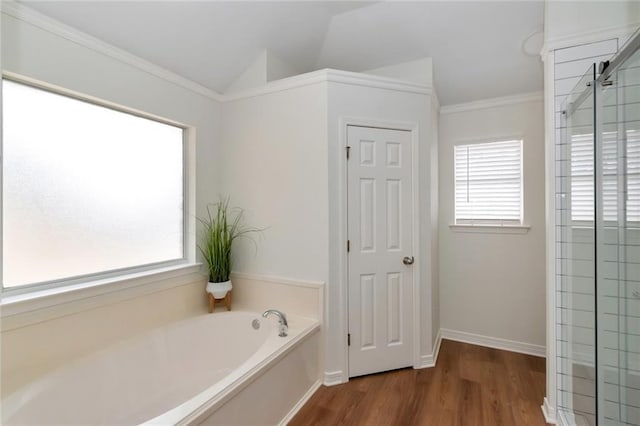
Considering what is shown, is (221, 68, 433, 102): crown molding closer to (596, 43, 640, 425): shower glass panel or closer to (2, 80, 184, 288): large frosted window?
(2, 80, 184, 288): large frosted window

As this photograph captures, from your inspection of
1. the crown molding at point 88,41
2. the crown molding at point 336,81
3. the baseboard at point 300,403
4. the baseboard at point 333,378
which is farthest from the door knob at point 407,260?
the crown molding at point 88,41

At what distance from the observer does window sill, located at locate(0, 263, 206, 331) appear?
4.90ft

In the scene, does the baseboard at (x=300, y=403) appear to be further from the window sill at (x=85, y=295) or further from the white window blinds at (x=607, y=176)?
the white window blinds at (x=607, y=176)

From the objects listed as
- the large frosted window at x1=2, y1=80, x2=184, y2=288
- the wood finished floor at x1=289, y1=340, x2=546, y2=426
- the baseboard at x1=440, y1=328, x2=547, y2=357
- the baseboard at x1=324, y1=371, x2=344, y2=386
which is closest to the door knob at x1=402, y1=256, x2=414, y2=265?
the wood finished floor at x1=289, y1=340, x2=546, y2=426

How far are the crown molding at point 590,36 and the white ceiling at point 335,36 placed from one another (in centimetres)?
56

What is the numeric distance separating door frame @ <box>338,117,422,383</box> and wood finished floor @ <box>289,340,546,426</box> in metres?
0.18

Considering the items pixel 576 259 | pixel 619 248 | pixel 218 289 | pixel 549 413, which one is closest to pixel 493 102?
pixel 576 259

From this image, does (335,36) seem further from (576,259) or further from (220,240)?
(576,259)

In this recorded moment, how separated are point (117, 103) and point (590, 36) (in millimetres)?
2890

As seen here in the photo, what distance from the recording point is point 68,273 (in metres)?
1.79

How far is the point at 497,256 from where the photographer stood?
295cm

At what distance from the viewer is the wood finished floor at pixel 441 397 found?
1.89 metres

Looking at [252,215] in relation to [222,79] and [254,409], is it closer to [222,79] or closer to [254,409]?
[222,79]

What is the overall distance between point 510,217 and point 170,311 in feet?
10.3
